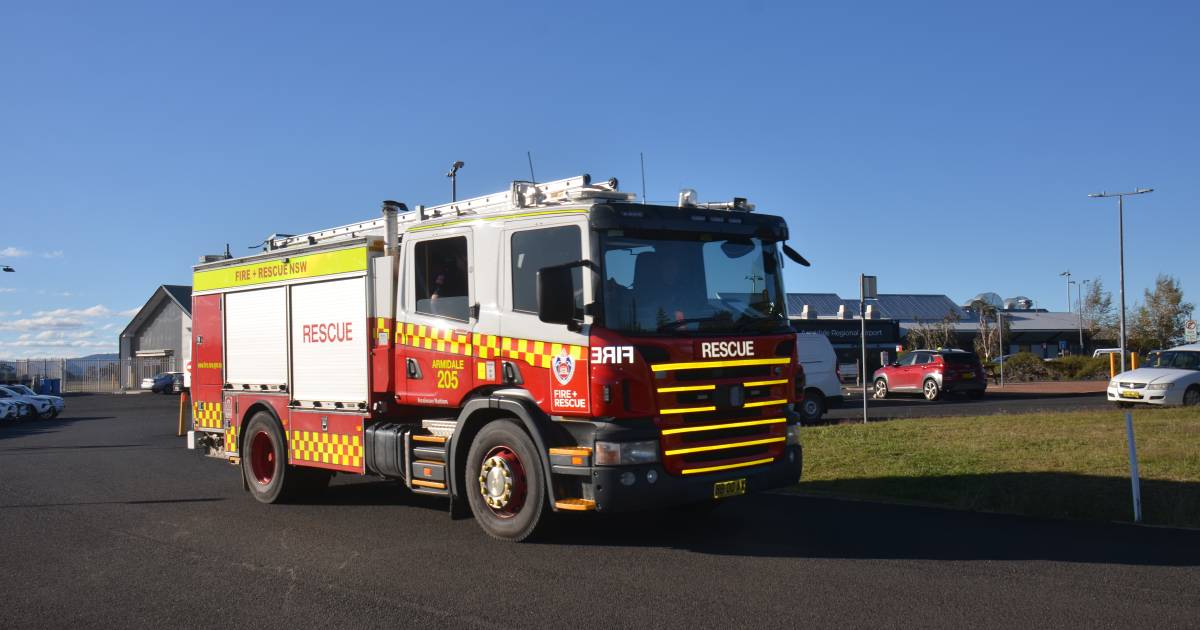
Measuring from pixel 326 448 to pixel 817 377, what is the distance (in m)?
14.2

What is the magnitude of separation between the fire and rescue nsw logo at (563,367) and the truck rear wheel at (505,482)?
0.62 metres

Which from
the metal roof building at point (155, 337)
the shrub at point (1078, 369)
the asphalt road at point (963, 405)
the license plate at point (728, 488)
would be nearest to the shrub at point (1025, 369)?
the shrub at point (1078, 369)

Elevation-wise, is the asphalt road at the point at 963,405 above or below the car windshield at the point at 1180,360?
below

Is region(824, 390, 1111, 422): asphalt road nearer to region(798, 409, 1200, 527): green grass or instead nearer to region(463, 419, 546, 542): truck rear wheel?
region(798, 409, 1200, 527): green grass

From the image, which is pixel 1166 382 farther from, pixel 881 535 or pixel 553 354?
pixel 553 354

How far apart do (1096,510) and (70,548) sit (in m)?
9.46

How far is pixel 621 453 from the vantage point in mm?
7484

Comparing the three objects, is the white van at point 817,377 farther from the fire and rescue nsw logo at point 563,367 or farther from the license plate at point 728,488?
the fire and rescue nsw logo at point 563,367

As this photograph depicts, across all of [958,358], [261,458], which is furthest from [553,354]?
[958,358]

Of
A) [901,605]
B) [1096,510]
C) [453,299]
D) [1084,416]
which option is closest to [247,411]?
[453,299]

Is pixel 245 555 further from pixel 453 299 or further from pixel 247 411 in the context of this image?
pixel 247 411

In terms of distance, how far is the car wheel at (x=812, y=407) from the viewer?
21828mm

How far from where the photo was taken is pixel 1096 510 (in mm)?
9516

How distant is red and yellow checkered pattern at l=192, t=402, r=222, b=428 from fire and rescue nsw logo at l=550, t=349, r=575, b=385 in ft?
20.8
